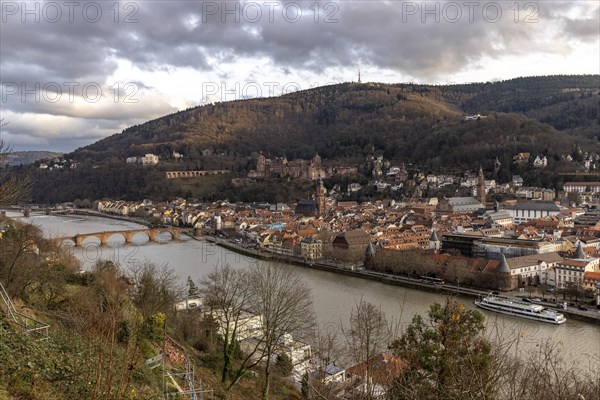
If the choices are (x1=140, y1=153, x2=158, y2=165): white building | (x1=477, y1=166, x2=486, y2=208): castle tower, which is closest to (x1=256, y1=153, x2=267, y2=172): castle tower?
(x1=140, y1=153, x2=158, y2=165): white building

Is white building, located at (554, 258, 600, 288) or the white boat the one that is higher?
white building, located at (554, 258, 600, 288)

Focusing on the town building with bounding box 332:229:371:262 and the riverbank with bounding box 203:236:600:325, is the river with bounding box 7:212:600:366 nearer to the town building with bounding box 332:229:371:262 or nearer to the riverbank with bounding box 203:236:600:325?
the riverbank with bounding box 203:236:600:325

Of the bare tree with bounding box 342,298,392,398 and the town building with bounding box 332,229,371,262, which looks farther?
the town building with bounding box 332,229,371,262

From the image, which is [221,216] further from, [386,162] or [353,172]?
[386,162]

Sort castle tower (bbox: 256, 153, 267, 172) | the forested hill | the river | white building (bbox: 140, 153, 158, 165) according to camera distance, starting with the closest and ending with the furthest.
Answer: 1. the river
2. the forested hill
3. castle tower (bbox: 256, 153, 267, 172)
4. white building (bbox: 140, 153, 158, 165)

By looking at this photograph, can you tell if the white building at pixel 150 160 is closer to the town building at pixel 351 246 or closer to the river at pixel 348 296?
the river at pixel 348 296

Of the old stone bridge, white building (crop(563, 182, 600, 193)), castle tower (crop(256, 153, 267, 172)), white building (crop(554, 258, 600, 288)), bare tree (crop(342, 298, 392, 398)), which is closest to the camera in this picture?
bare tree (crop(342, 298, 392, 398))

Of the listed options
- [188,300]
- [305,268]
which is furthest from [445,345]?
[305,268]

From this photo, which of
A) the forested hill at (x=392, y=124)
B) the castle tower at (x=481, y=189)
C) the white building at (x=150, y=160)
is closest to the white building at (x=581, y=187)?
the castle tower at (x=481, y=189)
